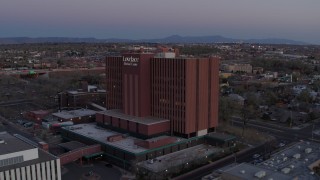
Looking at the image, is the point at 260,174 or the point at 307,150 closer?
the point at 260,174

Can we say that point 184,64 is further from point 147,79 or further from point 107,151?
point 107,151

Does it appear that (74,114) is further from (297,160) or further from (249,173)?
(297,160)

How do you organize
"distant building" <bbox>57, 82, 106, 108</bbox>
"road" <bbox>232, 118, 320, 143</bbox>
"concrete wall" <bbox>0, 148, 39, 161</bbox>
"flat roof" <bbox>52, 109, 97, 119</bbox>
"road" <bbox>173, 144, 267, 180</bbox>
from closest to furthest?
"concrete wall" <bbox>0, 148, 39, 161</bbox> < "road" <bbox>173, 144, 267, 180</bbox> < "road" <bbox>232, 118, 320, 143</bbox> < "flat roof" <bbox>52, 109, 97, 119</bbox> < "distant building" <bbox>57, 82, 106, 108</bbox>

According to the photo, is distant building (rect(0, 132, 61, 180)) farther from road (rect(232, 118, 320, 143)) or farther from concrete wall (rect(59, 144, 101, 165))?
road (rect(232, 118, 320, 143))

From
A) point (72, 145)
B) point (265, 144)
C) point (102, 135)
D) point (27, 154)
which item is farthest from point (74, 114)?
point (265, 144)

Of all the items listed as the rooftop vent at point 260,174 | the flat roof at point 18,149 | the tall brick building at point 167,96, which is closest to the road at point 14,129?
the tall brick building at point 167,96

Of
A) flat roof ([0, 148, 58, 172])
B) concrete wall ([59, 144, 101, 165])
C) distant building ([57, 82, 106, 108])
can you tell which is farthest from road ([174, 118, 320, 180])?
distant building ([57, 82, 106, 108])

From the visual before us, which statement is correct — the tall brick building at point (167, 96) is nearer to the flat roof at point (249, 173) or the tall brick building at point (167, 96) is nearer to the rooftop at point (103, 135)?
the rooftop at point (103, 135)
